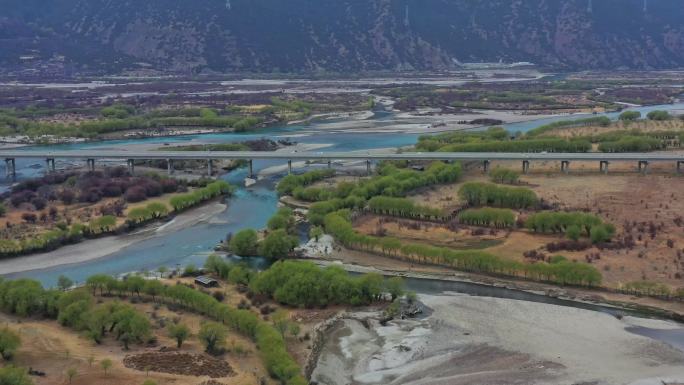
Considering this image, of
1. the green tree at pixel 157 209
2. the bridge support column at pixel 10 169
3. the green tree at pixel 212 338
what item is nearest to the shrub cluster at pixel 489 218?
the green tree at pixel 157 209

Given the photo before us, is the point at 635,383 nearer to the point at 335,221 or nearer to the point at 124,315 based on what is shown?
the point at 124,315

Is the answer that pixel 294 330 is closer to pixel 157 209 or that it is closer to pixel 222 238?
pixel 222 238

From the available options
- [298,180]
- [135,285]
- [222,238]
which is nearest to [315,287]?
[135,285]

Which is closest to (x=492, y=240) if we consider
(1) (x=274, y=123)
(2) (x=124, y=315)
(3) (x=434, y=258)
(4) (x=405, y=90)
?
(3) (x=434, y=258)

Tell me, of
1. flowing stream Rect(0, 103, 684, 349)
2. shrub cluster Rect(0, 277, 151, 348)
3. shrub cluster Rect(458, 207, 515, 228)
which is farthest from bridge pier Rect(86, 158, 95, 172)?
shrub cluster Rect(458, 207, 515, 228)

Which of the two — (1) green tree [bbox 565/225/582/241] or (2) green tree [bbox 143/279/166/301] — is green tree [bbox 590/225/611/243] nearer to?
(1) green tree [bbox 565/225/582/241]

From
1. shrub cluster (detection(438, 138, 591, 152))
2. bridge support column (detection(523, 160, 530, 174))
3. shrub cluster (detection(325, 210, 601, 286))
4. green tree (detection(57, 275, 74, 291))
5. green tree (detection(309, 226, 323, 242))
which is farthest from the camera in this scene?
shrub cluster (detection(438, 138, 591, 152))
